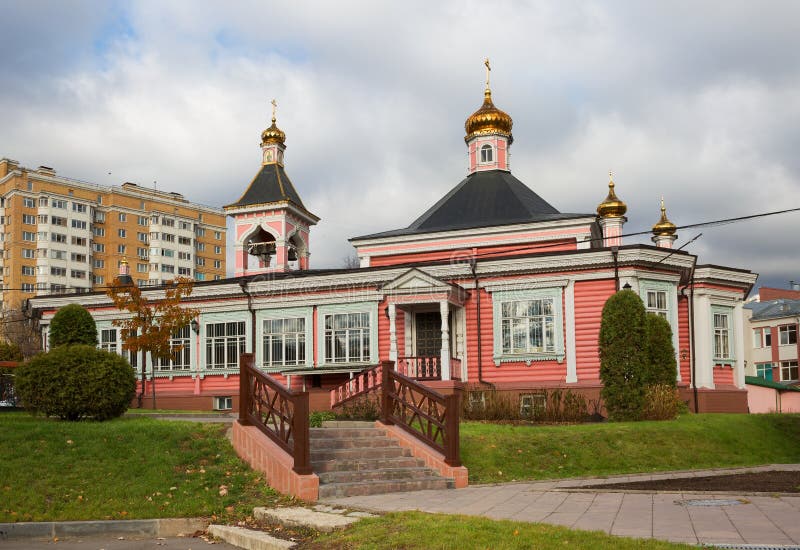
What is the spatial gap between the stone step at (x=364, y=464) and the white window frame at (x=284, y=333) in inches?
564

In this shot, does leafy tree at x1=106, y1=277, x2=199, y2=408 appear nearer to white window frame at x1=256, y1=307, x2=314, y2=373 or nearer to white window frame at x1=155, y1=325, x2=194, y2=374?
white window frame at x1=155, y1=325, x2=194, y2=374

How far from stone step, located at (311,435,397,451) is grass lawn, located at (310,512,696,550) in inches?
150

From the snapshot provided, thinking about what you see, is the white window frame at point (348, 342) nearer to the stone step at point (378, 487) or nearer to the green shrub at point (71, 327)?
the green shrub at point (71, 327)

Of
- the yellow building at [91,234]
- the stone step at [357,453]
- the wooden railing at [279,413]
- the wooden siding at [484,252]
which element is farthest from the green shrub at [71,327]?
the yellow building at [91,234]

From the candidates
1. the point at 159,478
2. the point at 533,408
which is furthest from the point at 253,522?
the point at 533,408

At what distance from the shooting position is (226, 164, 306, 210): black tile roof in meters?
34.2

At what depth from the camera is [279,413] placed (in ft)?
36.9

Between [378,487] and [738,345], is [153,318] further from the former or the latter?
[738,345]

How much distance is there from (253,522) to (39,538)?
249 centimetres

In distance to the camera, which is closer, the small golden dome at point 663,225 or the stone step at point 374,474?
the stone step at point 374,474

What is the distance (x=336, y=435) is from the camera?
1250 centimetres

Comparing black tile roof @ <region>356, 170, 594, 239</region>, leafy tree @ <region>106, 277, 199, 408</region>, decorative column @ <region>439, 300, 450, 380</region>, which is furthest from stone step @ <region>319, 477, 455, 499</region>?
black tile roof @ <region>356, 170, 594, 239</region>

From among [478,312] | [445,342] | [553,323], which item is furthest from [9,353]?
[553,323]

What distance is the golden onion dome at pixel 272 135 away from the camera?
3650 cm
